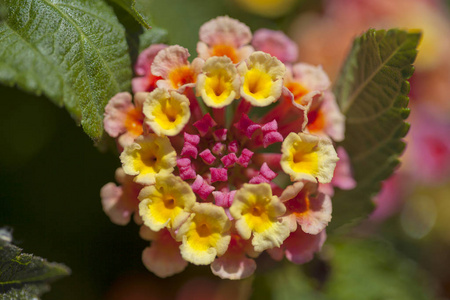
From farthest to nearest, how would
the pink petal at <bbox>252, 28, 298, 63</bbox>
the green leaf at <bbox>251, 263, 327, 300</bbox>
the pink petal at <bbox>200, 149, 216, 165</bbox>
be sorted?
the green leaf at <bbox>251, 263, 327, 300</bbox>
the pink petal at <bbox>252, 28, 298, 63</bbox>
the pink petal at <bbox>200, 149, 216, 165</bbox>

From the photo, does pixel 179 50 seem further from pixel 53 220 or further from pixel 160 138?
pixel 53 220

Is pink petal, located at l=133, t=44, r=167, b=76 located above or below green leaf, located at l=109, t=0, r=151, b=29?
below

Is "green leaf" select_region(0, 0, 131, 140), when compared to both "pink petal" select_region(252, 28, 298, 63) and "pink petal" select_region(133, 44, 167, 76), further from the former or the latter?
"pink petal" select_region(252, 28, 298, 63)

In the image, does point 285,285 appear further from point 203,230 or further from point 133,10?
point 133,10

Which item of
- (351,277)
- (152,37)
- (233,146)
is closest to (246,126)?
(233,146)

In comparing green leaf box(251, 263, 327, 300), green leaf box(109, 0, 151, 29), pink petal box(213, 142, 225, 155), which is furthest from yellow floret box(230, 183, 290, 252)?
green leaf box(251, 263, 327, 300)

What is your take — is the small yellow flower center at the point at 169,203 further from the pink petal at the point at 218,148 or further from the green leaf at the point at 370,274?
the green leaf at the point at 370,274
